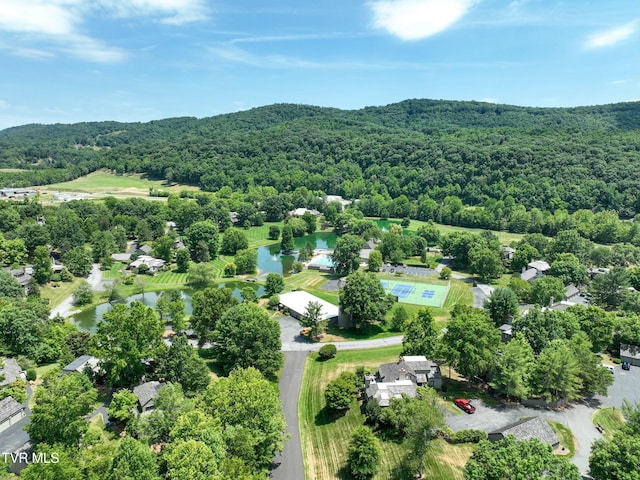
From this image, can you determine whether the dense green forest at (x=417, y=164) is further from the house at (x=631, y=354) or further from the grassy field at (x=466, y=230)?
the house at (x=631, y=354)

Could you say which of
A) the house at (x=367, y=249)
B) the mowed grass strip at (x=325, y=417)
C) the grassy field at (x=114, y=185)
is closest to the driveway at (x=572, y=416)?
the mowed grass strip at (x=325, y=417)

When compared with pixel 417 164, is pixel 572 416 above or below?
below

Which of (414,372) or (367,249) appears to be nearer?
(414,372)

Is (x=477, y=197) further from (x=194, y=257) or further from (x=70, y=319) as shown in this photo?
(x=70, y=319)

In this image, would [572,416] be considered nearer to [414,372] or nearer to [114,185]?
[414,372]

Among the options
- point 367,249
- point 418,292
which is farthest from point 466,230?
point 418,292
